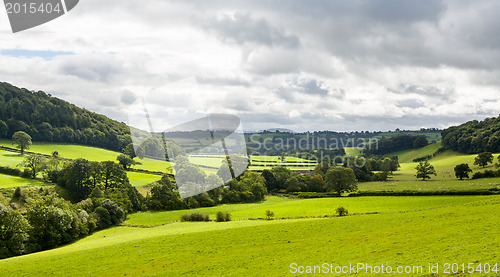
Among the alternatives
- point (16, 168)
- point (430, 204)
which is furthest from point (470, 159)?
point (16, 168)

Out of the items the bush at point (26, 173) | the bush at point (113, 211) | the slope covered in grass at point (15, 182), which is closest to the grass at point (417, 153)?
the bush at point (113, 211)

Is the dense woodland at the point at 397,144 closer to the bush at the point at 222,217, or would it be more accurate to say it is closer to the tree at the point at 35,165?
the bush at the point at 222,217

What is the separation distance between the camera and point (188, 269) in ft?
73.9

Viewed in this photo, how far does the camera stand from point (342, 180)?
75.4 meters

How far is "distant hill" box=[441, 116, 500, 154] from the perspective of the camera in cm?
11087

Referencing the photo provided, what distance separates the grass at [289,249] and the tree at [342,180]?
42.8 meters

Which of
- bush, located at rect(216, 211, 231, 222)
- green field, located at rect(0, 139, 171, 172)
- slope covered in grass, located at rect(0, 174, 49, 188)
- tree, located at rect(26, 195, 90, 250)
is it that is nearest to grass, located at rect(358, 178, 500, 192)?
bush, located at rect(216, 211, 231, 222)

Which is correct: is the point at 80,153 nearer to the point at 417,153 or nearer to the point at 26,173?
the point at 26,173

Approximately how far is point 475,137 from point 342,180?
7905 cm

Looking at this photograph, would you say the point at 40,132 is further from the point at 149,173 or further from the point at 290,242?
the point at 290,242

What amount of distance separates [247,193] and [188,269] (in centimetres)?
5189

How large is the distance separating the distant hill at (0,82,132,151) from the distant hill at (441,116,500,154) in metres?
127

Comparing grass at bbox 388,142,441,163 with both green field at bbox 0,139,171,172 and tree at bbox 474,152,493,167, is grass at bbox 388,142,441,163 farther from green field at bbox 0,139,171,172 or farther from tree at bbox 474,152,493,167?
green field at bbox 0,139,171,172

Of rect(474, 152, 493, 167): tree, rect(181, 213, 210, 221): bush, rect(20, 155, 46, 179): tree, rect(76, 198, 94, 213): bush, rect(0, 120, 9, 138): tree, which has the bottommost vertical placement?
rect(181, 213, 210, 221): bush
